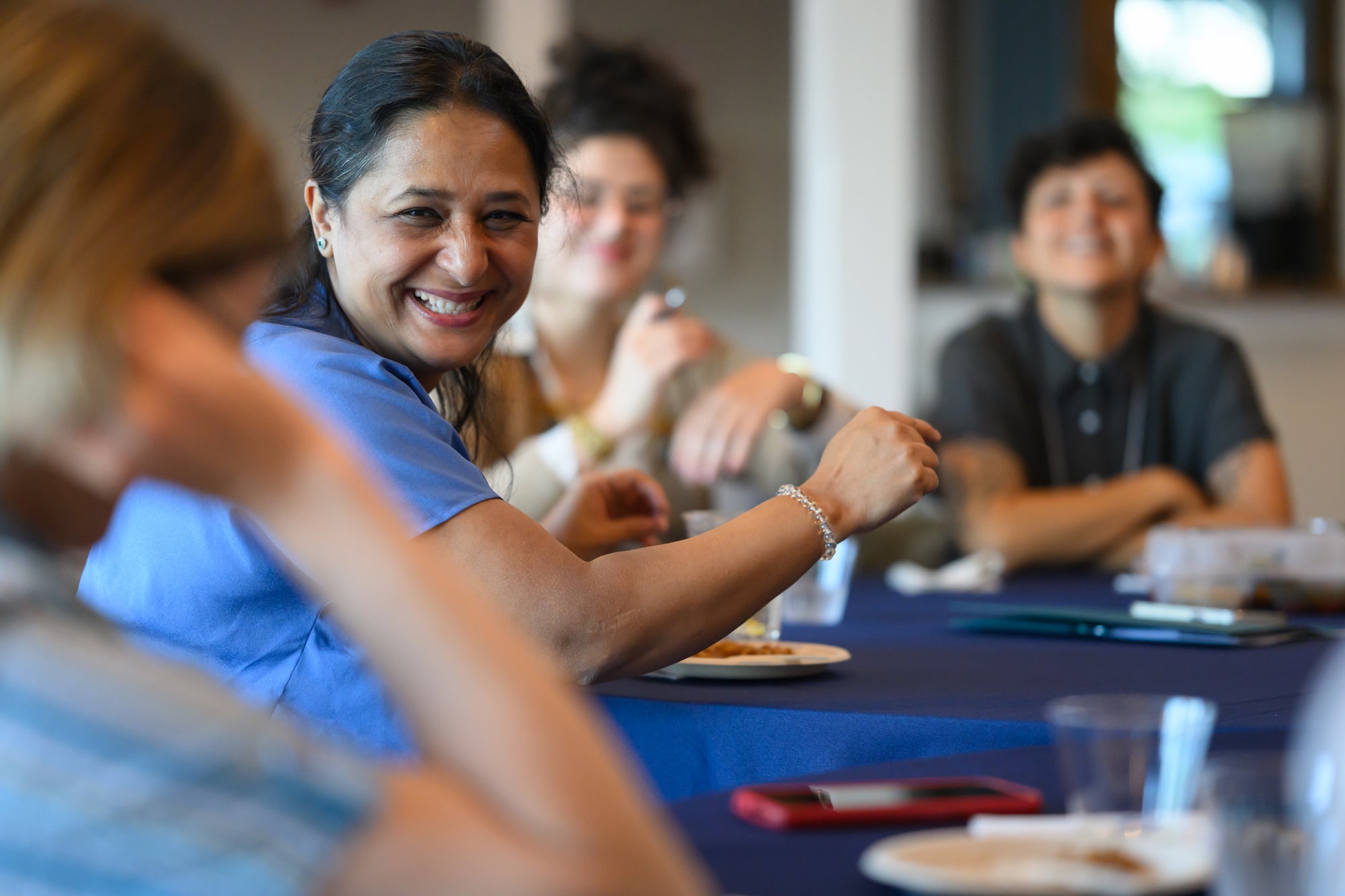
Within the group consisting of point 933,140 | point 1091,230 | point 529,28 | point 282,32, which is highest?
point 282,32

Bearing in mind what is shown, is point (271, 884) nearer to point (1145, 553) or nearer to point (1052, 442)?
point (1145, 553)

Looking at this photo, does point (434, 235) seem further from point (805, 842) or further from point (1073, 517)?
point (1073, 517)

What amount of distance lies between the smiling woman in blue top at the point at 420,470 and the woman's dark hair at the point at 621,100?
1.25m

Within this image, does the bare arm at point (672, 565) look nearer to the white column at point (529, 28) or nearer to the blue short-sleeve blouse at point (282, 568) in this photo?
the blue short-sleeve blouse at point (282, 568)

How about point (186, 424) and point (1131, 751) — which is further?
point (1131, 751)

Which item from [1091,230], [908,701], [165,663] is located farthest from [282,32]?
[165,663]

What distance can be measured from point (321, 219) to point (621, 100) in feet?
4.56

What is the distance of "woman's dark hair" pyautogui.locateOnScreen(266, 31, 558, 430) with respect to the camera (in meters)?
1.31

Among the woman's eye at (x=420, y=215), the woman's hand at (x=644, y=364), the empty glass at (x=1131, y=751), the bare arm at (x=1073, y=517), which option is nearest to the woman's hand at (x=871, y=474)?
the woman's eye at (x=420, y=215)

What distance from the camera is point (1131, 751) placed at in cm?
75

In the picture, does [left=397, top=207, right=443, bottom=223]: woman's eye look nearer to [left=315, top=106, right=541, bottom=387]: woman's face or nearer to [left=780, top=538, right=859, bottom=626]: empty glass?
[left=315, top=106, right=541, bottom=387]: woman's face

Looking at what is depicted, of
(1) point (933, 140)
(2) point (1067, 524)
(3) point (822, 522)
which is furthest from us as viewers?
(1) point (933, 140)

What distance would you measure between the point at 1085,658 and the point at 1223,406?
1.52 m

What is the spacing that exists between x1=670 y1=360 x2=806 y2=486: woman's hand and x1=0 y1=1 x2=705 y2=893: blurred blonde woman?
4.63 feet
